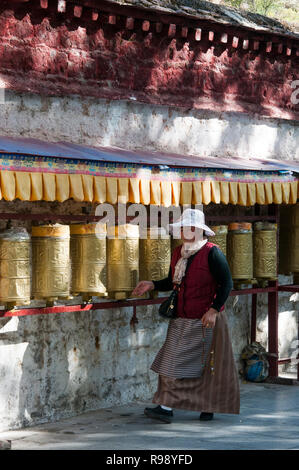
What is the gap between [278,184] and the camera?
8406 mm

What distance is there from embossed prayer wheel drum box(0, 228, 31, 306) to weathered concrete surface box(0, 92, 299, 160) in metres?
0.90

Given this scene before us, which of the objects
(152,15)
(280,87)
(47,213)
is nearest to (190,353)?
(47,213)

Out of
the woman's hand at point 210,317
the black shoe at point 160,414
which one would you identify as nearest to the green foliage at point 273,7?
the woman's hand at point 210,317

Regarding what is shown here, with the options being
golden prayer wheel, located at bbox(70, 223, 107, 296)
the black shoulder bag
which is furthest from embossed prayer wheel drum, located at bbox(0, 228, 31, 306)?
the black shoulder bag

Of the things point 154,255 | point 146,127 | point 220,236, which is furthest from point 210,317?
point 146,127

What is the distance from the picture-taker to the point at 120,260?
752cm

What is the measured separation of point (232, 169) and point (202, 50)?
5.65 feet

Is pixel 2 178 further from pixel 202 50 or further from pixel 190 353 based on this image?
pixel 202 50

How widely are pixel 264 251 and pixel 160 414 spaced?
2272mm

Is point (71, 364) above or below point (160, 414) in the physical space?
above

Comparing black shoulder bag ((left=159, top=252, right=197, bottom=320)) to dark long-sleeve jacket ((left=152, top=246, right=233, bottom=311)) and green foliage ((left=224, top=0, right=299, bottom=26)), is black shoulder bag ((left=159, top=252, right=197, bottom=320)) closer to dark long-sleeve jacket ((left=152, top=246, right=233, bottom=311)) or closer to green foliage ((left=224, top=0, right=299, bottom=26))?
dark long-sleeve jacket ((left=152, top=246, right=233, bottom=311))

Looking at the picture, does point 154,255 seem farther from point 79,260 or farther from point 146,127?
point 146,127

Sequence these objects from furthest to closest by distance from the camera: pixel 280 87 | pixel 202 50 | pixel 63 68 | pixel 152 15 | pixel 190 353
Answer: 1. pixel 280 87
2. pixel 202 50
3. pixel 152 15
4. pixel 63 68
5. pixel 190 353

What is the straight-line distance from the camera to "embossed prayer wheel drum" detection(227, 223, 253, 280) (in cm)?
866
